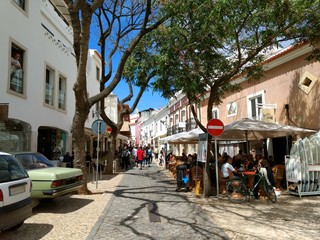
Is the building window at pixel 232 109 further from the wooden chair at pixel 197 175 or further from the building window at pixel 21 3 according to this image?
the building window at pixel 21 3

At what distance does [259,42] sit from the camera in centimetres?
1223

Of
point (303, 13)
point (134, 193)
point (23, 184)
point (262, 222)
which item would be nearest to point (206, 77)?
point (303, 13)

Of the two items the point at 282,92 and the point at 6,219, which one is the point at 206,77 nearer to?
the point at 282,92

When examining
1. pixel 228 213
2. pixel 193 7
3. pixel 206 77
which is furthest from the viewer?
pixel 206 77

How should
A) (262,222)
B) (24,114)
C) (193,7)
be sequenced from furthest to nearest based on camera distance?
(24,114)
(193,7)
(262,222)

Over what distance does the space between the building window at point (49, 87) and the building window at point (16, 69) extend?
2975mm

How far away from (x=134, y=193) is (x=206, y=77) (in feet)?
15.8

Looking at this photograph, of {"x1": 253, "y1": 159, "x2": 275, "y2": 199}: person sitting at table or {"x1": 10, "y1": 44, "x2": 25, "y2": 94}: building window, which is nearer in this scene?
{"x1": 253, "y1": 159, "x2": 275, "y2": 199}: person sitting at table

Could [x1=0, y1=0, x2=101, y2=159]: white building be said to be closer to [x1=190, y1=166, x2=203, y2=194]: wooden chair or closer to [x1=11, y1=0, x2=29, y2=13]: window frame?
[x1=11, y1=0, x2=29, y2=13]: window frame

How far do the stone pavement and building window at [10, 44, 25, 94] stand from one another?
6.38 m

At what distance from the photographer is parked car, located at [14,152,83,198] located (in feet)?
25.8

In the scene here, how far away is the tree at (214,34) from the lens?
10.1 metres

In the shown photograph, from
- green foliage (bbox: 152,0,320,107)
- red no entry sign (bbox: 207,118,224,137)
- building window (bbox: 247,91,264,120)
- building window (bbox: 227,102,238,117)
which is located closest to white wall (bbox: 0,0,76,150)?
green foliage (bbox: 152,0,320,107)

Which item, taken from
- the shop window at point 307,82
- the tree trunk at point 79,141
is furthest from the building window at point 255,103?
the tree trunk at point 79,141
